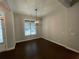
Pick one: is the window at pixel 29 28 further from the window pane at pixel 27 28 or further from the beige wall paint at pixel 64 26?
the beige wall paint at pixel 64 26

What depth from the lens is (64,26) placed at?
451 cm

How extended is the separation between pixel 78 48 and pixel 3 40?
13.4ft

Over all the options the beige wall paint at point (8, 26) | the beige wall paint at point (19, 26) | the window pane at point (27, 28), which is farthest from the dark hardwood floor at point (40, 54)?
the window pane at point (27, 28)

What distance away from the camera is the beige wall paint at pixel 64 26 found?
3789mm

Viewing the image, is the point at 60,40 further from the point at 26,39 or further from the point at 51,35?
the point at 26,39

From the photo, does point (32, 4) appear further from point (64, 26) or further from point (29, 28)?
point (29, 28)

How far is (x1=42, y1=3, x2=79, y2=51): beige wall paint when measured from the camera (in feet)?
12.4

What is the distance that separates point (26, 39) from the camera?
19.9 ft

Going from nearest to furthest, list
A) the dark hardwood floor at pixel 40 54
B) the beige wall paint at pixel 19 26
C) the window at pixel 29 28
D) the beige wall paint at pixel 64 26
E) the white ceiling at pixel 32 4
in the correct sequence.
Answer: the dark hardwood floor at pixel 40 54 → the white ceiling at pixel 32 4 → the beige wall paint at pixel 64 26 → the beige wall paint at pixel 19 26 → the window at pixel 29 28

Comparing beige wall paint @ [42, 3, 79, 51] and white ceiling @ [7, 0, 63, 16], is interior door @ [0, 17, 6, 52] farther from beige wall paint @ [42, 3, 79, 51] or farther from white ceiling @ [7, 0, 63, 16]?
beige wall paint @ [42, 3, 79, 51]

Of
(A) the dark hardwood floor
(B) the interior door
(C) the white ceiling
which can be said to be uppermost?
(C) the white ceiling

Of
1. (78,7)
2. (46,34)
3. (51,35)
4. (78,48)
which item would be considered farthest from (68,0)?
(46,34)

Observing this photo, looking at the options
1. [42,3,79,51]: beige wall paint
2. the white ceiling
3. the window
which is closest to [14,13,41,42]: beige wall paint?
the window

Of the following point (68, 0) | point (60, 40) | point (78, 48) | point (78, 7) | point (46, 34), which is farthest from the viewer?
point (46, 34)
